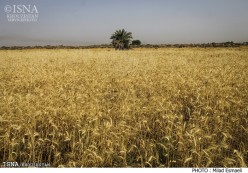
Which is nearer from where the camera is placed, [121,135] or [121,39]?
[121,135]

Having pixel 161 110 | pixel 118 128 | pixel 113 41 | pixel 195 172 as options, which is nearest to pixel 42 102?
pixel 118 128

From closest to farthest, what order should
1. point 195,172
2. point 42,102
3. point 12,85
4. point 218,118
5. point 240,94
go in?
point 195,172, point 218,118, point 42,102, point 240,94, point 12,85

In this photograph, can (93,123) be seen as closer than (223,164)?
No

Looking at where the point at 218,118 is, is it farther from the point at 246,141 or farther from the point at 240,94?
the point at 240,94

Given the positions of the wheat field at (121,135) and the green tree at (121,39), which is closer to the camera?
the wheat field at (121,135)

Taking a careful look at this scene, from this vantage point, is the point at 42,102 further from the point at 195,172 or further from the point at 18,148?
the point at 195,172

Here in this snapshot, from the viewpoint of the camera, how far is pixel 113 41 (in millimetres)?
40094

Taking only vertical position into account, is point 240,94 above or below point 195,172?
above

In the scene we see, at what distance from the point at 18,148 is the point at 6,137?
0.99 ft

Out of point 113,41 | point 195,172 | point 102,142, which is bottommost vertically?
point 195,172

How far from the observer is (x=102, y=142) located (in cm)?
309

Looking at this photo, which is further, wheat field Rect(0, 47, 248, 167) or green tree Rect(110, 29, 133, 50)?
green tree Rect(110, 29, 133, 50)

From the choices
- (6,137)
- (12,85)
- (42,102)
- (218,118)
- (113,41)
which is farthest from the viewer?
(113,41)

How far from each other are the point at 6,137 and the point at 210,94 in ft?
13.4
